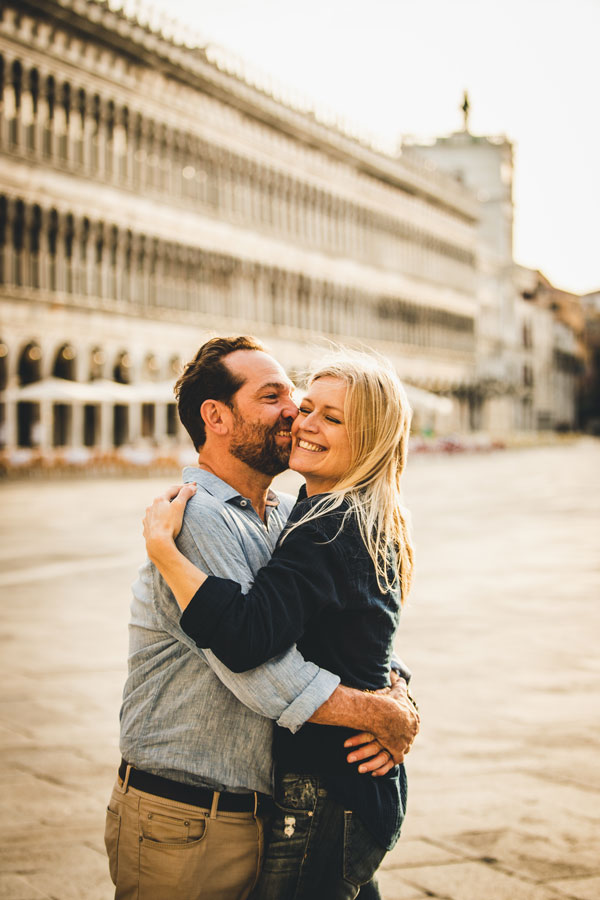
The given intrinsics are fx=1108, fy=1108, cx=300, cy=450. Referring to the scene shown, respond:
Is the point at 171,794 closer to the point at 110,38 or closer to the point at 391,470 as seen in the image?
the point at 391,470

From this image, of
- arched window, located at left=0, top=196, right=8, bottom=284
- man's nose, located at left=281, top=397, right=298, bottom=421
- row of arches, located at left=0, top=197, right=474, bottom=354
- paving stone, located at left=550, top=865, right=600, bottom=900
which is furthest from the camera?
row of arches, located at left=0, top=197, right=474, bottom=354

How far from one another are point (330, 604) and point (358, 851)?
1.75ft

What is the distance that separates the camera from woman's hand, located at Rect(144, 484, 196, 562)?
2236 mm

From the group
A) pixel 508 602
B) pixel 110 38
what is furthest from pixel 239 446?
pixel 110 38

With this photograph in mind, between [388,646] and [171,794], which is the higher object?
[388,646]

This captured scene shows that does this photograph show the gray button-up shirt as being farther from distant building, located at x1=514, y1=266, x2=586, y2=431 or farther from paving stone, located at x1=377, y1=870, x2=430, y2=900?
distant building, located at x1=514, y1=266, x2=586, y2=431

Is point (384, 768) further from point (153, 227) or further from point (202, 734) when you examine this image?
point (153, 227)

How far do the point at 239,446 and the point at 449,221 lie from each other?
71.7 metres

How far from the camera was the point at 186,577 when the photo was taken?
7.16 ft

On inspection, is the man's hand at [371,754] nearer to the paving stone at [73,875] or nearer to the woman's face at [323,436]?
the woman's face at [323,436]


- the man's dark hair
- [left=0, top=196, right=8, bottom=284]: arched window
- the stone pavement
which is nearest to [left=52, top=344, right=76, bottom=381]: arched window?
[left=0, top=196, right=8, bottom=284]: arched window

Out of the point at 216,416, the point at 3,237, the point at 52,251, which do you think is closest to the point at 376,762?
the point at 216,416

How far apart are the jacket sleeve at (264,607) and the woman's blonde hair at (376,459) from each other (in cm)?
14

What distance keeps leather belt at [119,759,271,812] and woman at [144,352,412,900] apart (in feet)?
0.20
